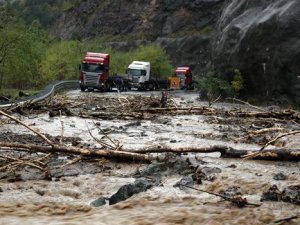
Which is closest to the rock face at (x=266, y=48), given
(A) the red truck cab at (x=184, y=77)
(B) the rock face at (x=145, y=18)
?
(A) the red truck cab at (x=184, y=77)

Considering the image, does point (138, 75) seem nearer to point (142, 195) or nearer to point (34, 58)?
point (34, 58)

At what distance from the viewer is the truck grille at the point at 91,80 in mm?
44188

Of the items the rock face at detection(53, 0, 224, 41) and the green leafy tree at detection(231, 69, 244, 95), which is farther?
the rock face at detection(53, 0, 224, 41)

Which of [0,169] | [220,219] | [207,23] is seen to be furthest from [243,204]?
[207,23]

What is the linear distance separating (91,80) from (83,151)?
36.3m

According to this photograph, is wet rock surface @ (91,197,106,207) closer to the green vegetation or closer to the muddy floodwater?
the muddy floodwater

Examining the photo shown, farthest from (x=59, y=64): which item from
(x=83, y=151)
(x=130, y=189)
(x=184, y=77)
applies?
(x=130, y=189)

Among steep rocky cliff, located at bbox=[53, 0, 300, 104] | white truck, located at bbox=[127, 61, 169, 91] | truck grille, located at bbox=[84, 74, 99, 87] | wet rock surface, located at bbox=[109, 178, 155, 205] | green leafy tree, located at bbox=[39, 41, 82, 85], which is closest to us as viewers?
wet rock surface, located at bbox=[109, 178, 155, 205]

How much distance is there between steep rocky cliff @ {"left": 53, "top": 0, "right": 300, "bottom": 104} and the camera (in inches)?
1271

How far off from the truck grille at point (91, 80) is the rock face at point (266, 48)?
35.7 ft

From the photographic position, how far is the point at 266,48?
33719 mm

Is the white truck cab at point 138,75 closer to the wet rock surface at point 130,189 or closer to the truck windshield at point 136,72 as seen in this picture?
the truck windshield at point 136,72

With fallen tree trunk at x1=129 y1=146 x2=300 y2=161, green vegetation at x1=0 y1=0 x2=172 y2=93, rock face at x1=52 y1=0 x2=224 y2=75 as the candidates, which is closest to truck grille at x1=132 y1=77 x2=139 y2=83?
green vegetation at x1=0 y1=0 x2=172 y2=93

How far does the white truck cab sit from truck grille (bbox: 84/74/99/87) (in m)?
8.79
